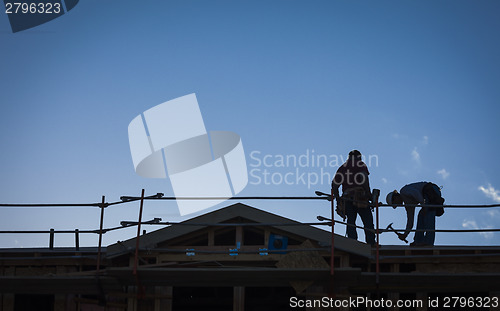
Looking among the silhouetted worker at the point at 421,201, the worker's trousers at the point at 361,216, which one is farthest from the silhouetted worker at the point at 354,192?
the silhouetted worker at the point at 421,201

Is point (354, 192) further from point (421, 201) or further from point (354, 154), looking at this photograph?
point (421, 201)

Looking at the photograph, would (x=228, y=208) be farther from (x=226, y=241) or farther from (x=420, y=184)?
(x=420, y=184)

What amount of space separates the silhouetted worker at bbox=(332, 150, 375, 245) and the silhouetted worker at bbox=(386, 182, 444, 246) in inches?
30.7

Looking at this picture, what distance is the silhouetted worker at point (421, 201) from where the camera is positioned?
15.5m

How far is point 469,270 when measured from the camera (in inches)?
557

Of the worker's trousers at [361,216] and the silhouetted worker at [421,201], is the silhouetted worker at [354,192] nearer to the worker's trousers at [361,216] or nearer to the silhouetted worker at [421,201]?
the worker's trousers at [361,216]

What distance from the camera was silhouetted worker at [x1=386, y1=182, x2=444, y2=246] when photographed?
51.0 ft

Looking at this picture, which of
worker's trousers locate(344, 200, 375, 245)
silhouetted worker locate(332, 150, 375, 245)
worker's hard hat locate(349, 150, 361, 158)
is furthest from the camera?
worker's hard hat locate(349, 150, 361, 158)

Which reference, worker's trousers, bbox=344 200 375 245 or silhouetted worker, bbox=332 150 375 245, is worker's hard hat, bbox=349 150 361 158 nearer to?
silhouetted worker, bbox=332 150 375 245

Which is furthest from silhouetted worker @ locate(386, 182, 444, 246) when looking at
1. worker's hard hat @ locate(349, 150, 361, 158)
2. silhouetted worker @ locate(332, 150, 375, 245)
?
worker's hard hat @ locate(349, 150, 361, 158)

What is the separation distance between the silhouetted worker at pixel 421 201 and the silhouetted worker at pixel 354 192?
30.7 inches

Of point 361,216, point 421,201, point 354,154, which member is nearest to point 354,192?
point 361,216

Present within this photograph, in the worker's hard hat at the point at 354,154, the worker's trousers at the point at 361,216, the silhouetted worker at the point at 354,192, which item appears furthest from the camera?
the worker's hard hat at the point at 354,154

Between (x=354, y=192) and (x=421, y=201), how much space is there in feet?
4.72
